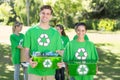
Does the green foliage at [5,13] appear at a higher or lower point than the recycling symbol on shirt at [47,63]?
higher

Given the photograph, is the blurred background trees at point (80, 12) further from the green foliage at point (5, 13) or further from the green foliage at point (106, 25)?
the green foliage at point (5, 13)

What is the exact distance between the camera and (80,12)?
4181 centimetres

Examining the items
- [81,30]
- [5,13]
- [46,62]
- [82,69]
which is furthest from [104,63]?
[5,13]

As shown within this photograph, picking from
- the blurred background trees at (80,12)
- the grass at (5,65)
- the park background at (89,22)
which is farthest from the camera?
the blurred background trees at (80,12)

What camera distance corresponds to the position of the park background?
13.2 m

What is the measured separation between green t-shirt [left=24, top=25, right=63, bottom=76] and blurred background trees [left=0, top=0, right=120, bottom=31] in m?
30.1

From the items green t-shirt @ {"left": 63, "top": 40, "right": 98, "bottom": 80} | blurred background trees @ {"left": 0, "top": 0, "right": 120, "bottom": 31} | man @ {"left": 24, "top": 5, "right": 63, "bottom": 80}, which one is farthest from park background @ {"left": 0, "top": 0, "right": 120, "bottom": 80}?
man @ {"left": 24, "top": 5, "right": 63, "bottom": 80}

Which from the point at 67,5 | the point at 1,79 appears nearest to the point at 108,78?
the point at 1,79

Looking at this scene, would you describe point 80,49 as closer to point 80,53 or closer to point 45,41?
point 80,53

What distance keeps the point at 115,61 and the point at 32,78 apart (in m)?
9.70

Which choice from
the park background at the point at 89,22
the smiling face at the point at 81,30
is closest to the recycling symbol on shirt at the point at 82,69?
the smiling face at the point at 81,30

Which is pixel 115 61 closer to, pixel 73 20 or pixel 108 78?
pixel 108 78

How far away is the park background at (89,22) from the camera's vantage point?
43.2 ft

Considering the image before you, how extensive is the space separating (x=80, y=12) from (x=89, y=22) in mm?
2688
